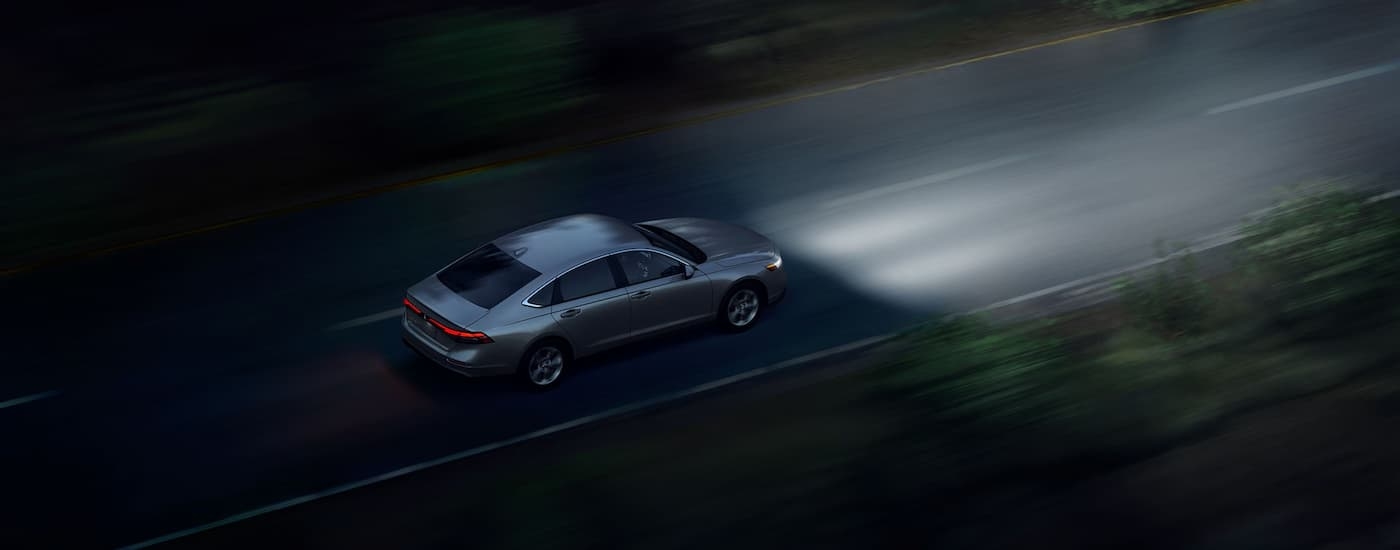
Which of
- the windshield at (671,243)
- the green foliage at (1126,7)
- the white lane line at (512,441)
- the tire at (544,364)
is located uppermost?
the green foliage at (1126,7)

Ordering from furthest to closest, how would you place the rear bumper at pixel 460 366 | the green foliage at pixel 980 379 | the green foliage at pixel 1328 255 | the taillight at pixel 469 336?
the rear bumper at pixel 460 366
the taillight at pixel 469 336
the green foliage at pixel 1328 255
the green foliage at pixel 980 379

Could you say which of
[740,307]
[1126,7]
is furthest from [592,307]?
[1126,7]

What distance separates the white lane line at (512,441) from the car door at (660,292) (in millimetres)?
854

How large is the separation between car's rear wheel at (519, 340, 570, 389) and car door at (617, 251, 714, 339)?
2.68 feet

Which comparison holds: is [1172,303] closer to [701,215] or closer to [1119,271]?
[1119,271]

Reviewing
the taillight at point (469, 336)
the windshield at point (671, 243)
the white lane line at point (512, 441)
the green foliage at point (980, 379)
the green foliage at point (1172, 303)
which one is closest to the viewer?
the green foliage at point (980, 379)

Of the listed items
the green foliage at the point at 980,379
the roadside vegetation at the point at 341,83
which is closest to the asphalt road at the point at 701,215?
the roadside vegetation at the point at 341,83

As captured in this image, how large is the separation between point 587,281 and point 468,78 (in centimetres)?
756

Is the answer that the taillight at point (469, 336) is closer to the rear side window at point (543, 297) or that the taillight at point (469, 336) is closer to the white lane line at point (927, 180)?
the rear side window at point (543, 297)

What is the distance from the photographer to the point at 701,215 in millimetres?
17922

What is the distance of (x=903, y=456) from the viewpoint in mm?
10242

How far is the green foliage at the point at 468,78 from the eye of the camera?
19891 millimetres

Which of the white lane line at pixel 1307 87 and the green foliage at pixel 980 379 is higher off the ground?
the white lane line at pixel 1307 87

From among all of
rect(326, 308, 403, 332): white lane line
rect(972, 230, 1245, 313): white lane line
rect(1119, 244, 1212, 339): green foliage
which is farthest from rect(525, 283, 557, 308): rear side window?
rect(1119, 244, 1212, 339): green foliage
